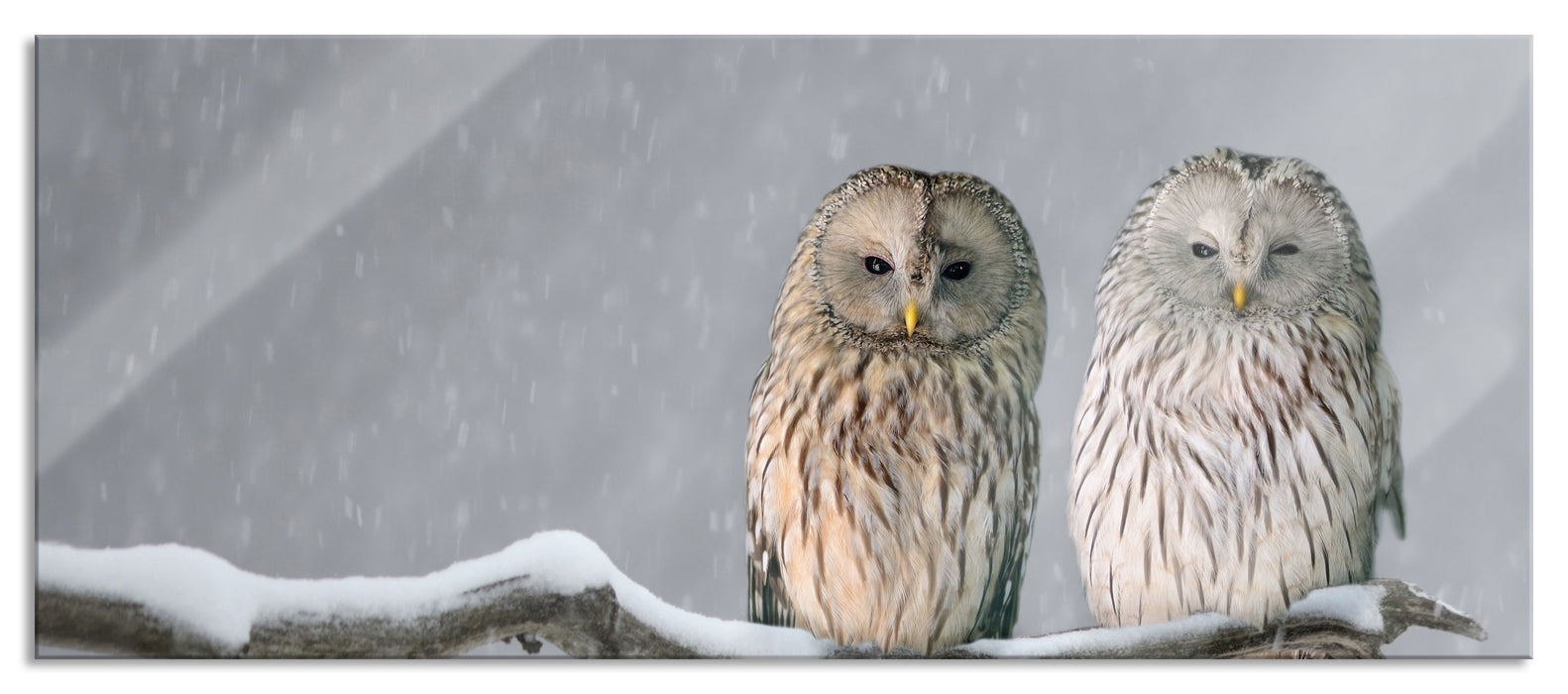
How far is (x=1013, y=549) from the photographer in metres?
2.32

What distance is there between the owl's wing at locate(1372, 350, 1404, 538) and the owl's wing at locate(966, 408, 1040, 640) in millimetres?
602

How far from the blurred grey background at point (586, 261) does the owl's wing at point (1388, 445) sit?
0.09 feet

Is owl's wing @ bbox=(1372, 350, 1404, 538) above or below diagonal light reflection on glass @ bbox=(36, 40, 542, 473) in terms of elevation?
below

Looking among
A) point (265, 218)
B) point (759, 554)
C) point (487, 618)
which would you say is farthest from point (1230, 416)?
point (265, 218)

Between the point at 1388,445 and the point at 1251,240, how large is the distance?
47 cm

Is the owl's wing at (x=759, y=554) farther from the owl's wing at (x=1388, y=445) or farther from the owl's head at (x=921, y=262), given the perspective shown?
the owl's wing at (x=1388, y=445)

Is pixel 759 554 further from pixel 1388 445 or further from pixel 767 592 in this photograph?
pixel 1388 445

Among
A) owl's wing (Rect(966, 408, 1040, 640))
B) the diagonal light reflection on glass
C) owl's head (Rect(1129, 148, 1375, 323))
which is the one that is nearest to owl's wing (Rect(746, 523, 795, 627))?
owl's wing (Rect(966, 408, 1040, 640))

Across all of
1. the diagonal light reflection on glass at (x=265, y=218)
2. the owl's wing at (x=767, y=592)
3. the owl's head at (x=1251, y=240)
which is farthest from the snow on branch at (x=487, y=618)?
the owl's head at (x=1251, y=240)

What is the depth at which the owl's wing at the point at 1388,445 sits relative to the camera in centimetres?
236

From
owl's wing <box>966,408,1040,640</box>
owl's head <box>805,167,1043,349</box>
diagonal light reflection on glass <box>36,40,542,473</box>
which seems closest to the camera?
owl's head <box>805,167,1043,349</box>

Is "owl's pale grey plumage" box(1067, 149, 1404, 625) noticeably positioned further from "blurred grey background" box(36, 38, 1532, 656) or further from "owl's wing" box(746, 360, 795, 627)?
"owl's wing" box(746, 360, 795, 627)

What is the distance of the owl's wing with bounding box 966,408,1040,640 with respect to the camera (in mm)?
2309

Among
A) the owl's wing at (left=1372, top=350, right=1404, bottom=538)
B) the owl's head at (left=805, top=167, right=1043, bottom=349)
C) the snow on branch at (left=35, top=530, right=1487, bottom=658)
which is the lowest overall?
the snow on branch at (left=35, top=530, right=1487, bottom=658)
